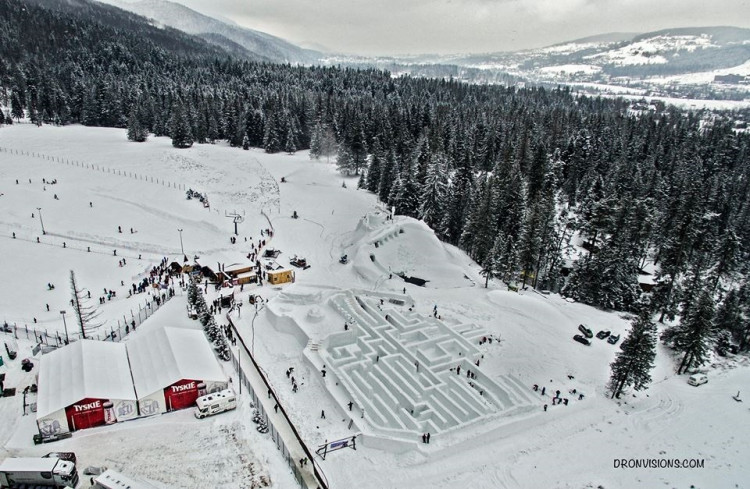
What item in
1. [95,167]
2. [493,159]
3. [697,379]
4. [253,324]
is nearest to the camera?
[697,379]

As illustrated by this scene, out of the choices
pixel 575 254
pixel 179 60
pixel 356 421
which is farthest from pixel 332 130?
pixel 179 60

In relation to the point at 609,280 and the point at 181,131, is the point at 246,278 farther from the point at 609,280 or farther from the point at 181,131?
the point at 181,131

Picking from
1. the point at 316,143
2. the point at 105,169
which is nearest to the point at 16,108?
the point at 105,169

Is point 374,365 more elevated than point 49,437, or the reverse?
point 49,437

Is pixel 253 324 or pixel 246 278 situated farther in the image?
pixel 246 278

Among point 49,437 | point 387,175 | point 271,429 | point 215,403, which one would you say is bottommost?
point 271,429

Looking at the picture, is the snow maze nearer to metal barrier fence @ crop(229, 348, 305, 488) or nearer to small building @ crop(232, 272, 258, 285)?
metal barrier fence @ crop(229, 348, 305, 488)

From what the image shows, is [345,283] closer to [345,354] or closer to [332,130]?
[345,354]
